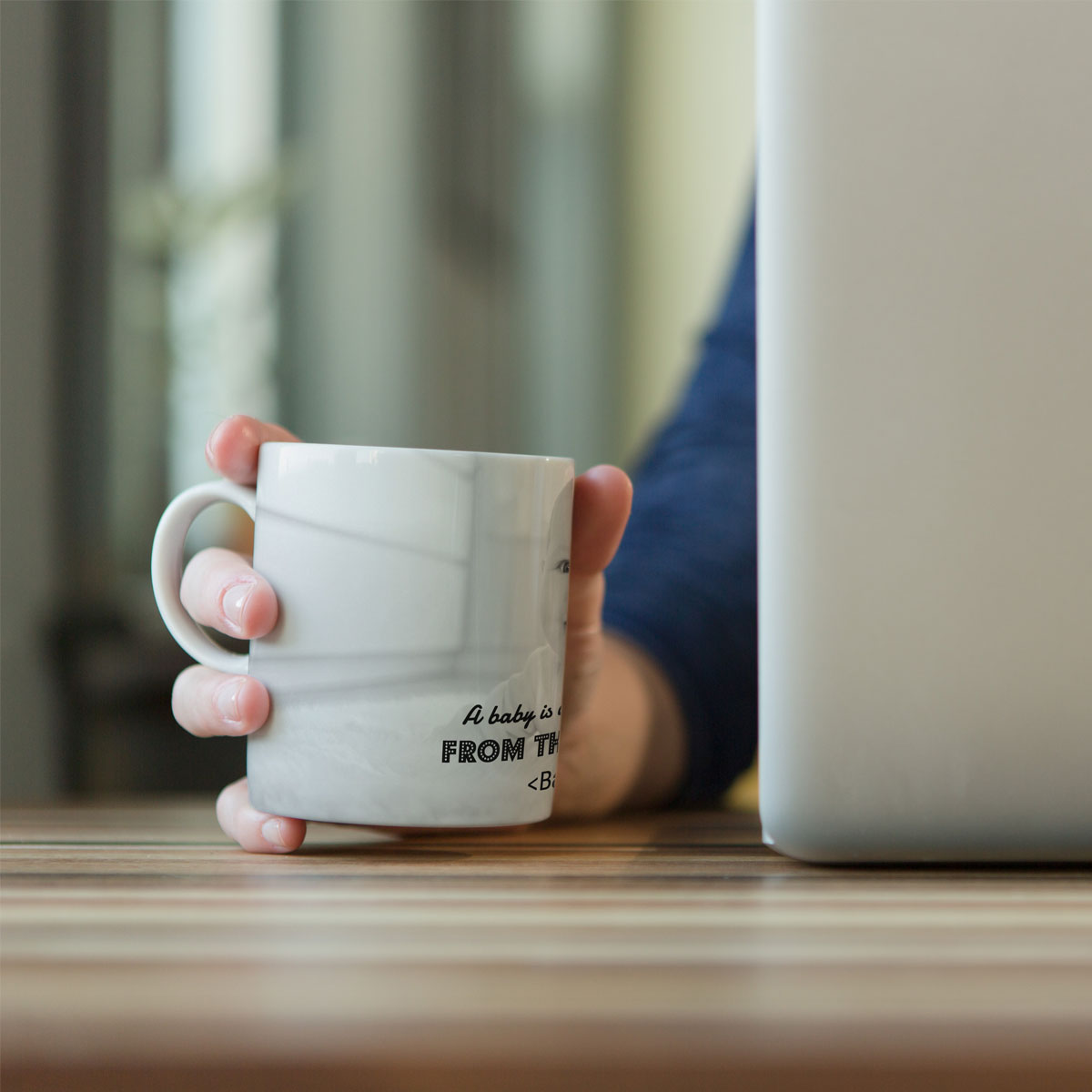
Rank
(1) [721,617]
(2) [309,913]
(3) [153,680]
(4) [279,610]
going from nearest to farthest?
(2) [309,913] → (4) [279,610] → (1) [721,617] → (3) [153,680]

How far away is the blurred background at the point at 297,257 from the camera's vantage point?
207cm

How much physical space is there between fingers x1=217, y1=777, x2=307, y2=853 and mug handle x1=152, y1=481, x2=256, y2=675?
50 millimetres

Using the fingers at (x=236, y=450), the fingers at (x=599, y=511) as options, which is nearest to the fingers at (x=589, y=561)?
the fingers at (x=599, y=511)

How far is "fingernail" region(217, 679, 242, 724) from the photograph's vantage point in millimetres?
391

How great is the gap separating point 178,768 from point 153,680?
19 centimetres

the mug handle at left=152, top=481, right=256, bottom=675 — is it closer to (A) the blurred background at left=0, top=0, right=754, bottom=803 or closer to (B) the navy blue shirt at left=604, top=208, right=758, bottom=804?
(B) the navy blue shirt at left=604, top=208, right=758, bottom=804

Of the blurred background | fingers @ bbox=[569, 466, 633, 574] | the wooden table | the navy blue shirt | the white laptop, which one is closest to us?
the wooden table

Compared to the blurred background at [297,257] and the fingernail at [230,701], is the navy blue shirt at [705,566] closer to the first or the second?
the fingernail at [230,701]

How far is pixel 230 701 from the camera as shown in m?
0.39

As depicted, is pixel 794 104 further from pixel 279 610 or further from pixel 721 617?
pixel 721 617

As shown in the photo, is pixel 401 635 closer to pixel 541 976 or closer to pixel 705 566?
pixel 541 976

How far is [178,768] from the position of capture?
7.06 ft

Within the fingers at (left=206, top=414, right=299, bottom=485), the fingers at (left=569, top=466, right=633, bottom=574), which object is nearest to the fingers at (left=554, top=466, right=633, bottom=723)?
the fingers at (left=569, top=466, right=633, bottom=574)

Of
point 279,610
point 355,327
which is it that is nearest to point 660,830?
point 279,610
